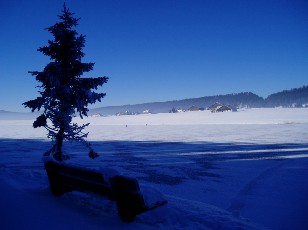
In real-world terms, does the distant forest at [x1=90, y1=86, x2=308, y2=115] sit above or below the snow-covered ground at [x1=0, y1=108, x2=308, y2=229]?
above

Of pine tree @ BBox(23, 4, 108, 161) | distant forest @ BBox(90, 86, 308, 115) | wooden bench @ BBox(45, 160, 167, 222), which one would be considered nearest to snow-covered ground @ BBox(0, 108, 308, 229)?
wooden bench @ BBox(45, 160, 167, 222)

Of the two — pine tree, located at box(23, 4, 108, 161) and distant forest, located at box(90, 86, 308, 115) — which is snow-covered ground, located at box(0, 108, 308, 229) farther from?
distant forest, located at box(90, 86, 308, 115)

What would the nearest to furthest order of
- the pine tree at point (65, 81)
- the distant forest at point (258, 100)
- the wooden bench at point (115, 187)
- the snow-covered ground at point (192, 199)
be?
the wooden bench at point (115, 187) → the snow-covered ground at point (192, 199) → the pine tree at point (65, 81) → the distant forest at point (258, 100)

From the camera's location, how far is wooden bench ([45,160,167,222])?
3.90 metres

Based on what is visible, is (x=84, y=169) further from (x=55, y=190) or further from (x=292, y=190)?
(x=292, y=190)

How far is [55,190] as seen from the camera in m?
5.46

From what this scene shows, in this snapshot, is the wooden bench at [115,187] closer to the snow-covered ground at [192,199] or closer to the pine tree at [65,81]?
the snow-covered ground at [192,199]

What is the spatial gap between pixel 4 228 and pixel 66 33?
7795mm

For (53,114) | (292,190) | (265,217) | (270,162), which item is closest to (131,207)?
(265,217)

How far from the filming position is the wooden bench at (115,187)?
3896 millimetres

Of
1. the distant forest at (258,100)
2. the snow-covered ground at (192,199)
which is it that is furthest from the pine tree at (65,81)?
the distant forest at (258,100)

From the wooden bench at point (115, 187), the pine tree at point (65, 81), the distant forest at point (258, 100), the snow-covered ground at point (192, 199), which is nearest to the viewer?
the wooden bench at point (115, 187)

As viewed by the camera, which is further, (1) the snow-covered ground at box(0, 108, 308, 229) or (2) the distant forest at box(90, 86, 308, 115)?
(2) the distant forest at box(90, 86, 308, 115)

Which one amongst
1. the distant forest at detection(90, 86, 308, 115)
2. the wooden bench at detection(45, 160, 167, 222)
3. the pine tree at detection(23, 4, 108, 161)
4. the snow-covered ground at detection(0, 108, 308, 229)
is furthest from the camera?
the distant forest at detection(90, 86, 308, 115)
